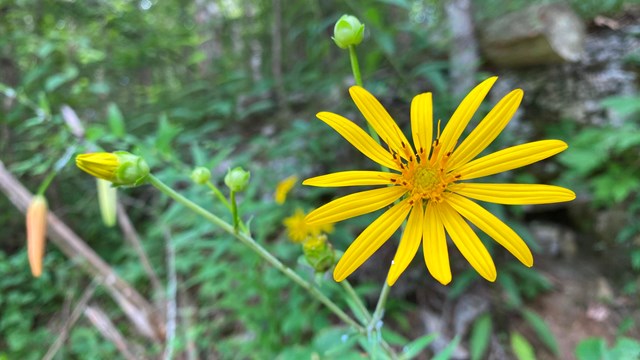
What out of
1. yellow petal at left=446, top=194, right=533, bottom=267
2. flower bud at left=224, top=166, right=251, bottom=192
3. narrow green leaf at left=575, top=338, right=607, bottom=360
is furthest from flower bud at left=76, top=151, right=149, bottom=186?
narrow green leaf at left=575, top=338, right=607, bottom=360

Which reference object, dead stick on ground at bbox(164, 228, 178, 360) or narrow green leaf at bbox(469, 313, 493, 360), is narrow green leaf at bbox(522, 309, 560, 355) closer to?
narrow green leaf at bbox(469, 313, 493, 360)

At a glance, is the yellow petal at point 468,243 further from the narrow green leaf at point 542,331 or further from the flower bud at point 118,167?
the narrow green leaf at point 542,331

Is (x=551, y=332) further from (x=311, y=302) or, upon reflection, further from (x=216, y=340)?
(x=216, y=340)

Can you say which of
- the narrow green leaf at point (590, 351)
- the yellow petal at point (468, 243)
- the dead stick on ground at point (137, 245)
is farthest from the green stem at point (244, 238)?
the dead stick on ground at point (137, 245)

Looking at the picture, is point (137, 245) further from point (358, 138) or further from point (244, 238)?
point (358, 138)

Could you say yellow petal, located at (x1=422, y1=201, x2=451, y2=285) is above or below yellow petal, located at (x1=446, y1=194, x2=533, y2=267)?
below

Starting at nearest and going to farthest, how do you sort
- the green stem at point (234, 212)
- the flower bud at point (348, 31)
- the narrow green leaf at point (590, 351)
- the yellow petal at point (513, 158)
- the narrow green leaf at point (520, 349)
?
the yellow petal at point (513, 158), the green stem at point (234, 212), the flower bud at point (348, 31), the narrow green leaf at point (590, 351), the narrow green leaf at point (520, 349)
